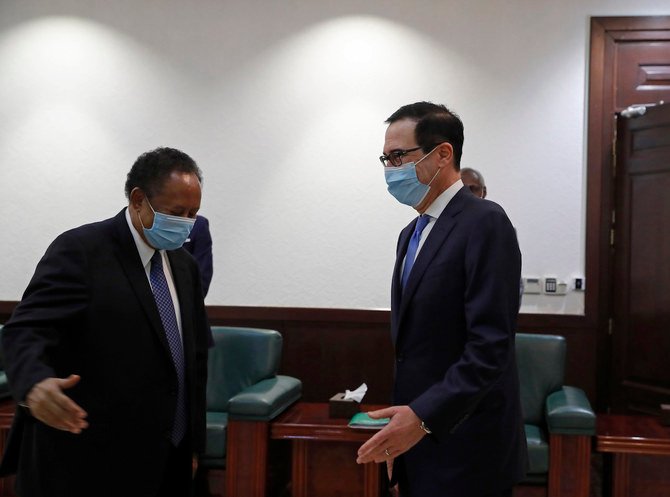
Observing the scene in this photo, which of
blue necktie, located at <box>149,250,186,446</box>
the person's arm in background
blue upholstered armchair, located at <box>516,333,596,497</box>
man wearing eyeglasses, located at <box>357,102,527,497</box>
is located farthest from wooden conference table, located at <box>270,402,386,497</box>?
man wearing eyeglasses, located at <box>357,102,527,497</box>

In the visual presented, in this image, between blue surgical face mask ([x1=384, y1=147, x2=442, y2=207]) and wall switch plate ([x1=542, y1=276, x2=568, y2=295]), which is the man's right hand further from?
wall switch plate ([x1=542, y1=276, x2=568, y2=295])

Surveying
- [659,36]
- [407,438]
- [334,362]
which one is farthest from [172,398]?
[659,36]

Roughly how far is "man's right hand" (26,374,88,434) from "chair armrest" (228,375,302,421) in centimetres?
175

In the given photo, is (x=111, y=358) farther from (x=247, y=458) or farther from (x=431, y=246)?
(x=247, y=458)

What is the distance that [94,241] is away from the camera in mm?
1749

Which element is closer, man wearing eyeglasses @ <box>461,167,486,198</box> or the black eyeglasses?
the black eyeglasses

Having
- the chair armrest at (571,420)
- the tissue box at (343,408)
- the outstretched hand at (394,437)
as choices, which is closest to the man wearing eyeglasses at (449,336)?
the outstretched hand at (394,437)

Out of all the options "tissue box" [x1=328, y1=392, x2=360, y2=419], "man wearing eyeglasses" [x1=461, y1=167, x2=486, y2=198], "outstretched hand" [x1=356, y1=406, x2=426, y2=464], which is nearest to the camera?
"outstretched hand" [x1=356, y1=406, x2=426, y2=464]

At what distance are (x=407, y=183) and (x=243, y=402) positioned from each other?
5.95 feet

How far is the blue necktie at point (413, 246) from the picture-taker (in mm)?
1724

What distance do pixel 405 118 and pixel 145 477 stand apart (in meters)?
1.07

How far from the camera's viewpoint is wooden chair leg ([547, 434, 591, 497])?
306 cm

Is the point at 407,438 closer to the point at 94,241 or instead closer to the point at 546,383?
the point at 94,241

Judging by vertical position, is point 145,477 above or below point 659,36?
below
